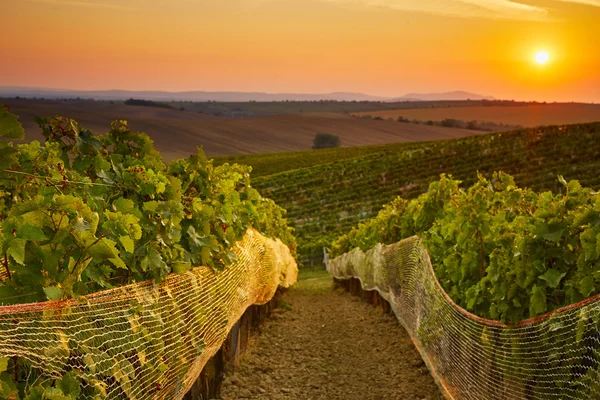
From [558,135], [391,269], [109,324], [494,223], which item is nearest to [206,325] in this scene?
[109,324]

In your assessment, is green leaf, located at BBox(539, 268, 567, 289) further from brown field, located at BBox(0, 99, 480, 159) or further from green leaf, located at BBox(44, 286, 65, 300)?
brown field, located at BBox(0, 99, 480, 159)

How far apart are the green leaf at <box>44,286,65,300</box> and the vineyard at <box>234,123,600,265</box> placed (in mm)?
39413

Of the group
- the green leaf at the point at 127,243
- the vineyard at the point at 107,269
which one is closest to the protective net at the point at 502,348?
the vineyard at the point at 107,269

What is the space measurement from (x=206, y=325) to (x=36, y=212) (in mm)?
2881

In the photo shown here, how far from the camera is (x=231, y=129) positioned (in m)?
110

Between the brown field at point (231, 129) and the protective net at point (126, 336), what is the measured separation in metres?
71.9

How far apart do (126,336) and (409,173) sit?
53.6m

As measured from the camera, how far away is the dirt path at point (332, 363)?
8438mm

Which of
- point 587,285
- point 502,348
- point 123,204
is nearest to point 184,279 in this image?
point 123,204

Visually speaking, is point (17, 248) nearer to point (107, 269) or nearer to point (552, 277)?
point (107, 269)

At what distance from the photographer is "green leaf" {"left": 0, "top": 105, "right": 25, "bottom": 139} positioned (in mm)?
3514

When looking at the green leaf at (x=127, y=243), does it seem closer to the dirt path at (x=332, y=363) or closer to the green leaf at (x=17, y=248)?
the green leaf at (x=17, y=248)

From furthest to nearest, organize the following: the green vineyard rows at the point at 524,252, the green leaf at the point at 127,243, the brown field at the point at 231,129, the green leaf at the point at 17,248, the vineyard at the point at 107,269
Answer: the brown field at the point at 231,129 → the green vineyard rows at the point at 524,252 → the green leaf at the point at 127,243 → the vineyard at the point at 107,269 → the green leaf at the point at 17,248

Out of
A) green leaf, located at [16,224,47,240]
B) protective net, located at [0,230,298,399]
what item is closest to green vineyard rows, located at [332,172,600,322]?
protective net, located at [0,230,298,399]
